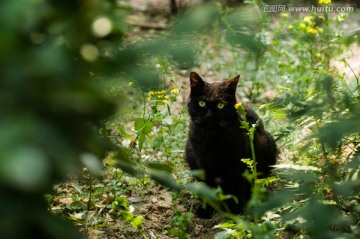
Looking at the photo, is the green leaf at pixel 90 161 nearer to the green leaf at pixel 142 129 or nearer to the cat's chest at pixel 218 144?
the green leaf at pixel 142 129

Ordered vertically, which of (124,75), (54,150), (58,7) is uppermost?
(58,7)

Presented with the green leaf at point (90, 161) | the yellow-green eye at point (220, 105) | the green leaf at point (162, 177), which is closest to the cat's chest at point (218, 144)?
the yellow-green eye at point (220, 105)

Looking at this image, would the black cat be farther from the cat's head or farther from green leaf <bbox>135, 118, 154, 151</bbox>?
green leaf <bbox>135, 118, 154, 151</bbox>

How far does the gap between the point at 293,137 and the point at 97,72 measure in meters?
3.26

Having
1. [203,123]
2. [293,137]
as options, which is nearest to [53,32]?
[203,123]

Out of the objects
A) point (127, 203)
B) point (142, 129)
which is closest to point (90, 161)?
point (142, 129)

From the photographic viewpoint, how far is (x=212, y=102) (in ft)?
11.0

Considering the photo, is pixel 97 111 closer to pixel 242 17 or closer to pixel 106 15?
pixel 106 15

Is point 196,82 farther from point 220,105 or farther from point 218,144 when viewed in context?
point 218,144

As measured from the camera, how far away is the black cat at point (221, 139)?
3293 millimetres

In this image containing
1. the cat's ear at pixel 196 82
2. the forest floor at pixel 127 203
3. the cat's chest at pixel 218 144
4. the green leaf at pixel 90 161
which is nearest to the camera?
the green leaf at pixel 90 161

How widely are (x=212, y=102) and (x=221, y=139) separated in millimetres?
302

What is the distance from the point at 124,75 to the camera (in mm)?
734

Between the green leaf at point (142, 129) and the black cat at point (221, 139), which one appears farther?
the black cat at point (221, 139)
